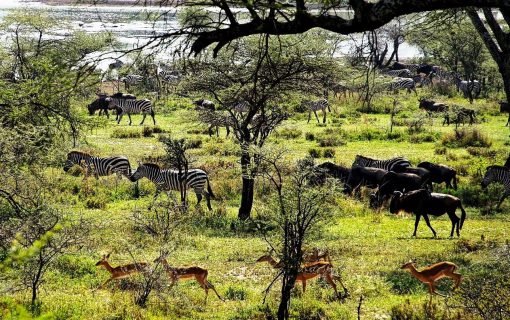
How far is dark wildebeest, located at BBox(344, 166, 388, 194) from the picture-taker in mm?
18031

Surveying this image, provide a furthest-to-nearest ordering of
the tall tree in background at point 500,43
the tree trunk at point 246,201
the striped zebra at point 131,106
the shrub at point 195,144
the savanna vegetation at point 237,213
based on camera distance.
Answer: the striped zebra at point 131,106 → the shrub at point 195,144 → the tree trunk at point 246,201 → the tall tree in background at point 500,43 → the savanna vegetation at point 237,213

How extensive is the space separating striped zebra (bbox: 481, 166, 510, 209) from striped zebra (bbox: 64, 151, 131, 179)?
33.0ft

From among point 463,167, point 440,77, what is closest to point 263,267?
point 463,167

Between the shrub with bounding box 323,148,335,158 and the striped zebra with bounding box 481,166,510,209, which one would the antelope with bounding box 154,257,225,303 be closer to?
the striped zebra with bounding box 481,166,510,209

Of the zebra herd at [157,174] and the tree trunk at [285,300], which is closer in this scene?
the tree trunk at [285,300]

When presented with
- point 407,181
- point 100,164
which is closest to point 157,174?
point 100,164

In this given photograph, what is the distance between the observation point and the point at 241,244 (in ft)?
44.7

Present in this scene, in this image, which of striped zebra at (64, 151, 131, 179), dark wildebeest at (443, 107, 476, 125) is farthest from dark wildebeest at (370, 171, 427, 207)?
→ dark wildebeest at (443, 107, 476, 125)

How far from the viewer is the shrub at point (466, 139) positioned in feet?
81.3

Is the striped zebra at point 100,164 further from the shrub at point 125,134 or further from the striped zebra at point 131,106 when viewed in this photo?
the striped zebra at point 131,106

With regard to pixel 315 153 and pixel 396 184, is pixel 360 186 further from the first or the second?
pixel 315 153

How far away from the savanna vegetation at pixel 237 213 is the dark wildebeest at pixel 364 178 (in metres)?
0.52

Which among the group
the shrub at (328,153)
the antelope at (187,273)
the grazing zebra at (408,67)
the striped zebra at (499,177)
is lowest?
the shrub at (328,153)

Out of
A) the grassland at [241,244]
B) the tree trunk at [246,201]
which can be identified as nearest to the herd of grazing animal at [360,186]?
the grassland at [241,244]
